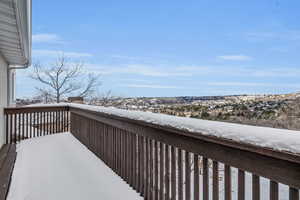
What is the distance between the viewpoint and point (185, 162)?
239 centimetres

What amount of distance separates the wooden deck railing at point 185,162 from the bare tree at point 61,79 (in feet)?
53.2

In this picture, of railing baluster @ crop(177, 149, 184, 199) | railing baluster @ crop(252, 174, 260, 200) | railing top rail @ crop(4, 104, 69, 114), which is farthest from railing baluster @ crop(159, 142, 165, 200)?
railing top rail @ crop(4, 104, 69, 114)

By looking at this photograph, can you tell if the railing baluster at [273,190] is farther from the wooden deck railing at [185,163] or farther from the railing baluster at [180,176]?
the railing baluster at [180,176]

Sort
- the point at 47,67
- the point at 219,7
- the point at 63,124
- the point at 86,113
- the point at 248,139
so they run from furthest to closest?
1. the point at 47,67
2. the point at 219,7
3. the point at 63,124
4. the point at 86,113
5. the point at 248,139

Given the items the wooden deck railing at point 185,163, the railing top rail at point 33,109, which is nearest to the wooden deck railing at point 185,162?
the wooden deck railing at point 185,163

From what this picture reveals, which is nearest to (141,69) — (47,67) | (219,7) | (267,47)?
(47,67)

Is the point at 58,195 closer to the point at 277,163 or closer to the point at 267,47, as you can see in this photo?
the point at 277,163

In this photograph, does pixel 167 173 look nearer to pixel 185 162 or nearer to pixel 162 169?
pixel 162 169

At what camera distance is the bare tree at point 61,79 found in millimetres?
20953

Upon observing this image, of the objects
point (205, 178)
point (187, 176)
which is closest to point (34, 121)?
point (187, 176)

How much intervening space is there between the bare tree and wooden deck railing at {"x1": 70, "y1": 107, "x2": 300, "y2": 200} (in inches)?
672

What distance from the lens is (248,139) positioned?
158 centimetres

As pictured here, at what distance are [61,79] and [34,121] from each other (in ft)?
44.5

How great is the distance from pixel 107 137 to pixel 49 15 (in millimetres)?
13585
